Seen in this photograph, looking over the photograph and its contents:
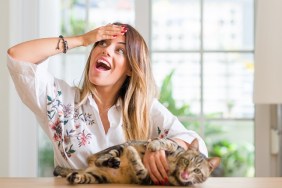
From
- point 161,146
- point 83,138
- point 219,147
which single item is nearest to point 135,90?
point 83,138

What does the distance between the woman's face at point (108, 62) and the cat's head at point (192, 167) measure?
1.62ft

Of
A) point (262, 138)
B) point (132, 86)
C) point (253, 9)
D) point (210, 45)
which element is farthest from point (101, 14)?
Result: point (132, 86)

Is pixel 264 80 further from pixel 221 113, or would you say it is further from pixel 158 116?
pixel 158 116

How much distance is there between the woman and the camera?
1.57m

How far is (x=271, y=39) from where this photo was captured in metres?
2.58

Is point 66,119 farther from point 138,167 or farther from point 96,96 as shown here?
point 138,167

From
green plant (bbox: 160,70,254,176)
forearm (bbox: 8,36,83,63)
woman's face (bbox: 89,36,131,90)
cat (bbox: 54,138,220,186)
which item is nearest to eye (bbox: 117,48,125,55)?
woman's face (bbox: 89,36,131,90)

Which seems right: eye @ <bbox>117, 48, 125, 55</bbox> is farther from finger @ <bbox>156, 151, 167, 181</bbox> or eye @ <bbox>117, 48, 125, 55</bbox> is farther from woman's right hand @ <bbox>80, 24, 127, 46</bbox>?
finger @ <bbox>156, 151, 167, 181</bbox>

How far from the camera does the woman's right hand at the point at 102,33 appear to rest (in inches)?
62.1

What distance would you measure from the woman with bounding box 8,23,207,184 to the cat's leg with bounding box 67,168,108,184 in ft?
1.11

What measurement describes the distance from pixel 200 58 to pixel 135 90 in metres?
1.33

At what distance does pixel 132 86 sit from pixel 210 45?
1385mm

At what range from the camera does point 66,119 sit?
5.21 feet

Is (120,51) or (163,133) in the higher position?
(120,51)
